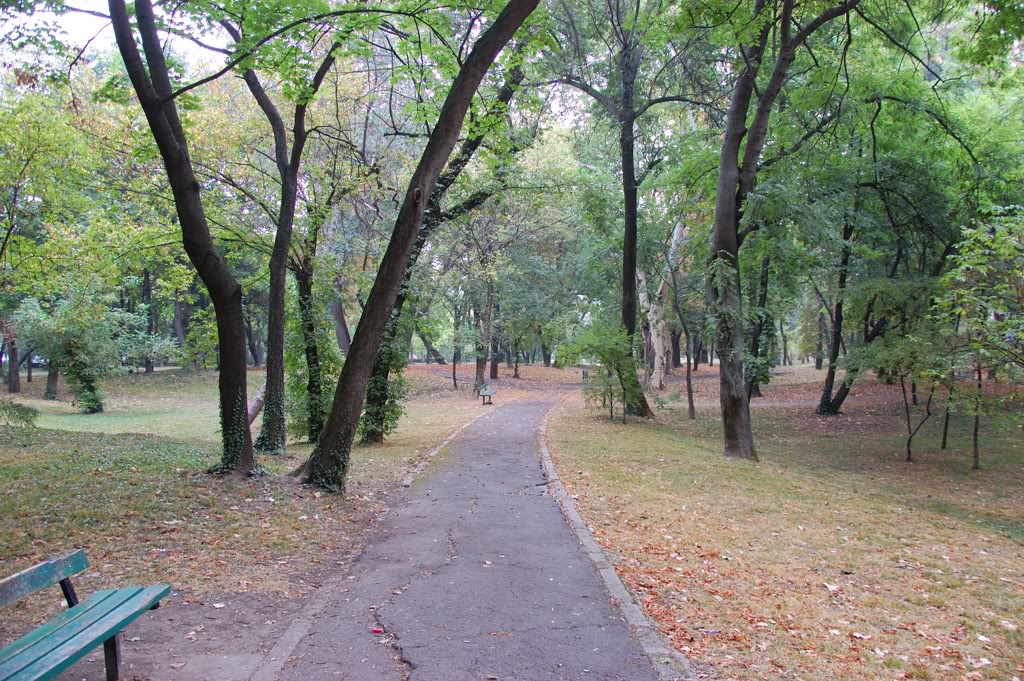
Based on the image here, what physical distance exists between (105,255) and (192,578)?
32.6 ft

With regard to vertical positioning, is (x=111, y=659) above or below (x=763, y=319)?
below

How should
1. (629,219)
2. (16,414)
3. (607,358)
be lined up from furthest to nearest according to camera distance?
(629,219) < (607,358) < (16,414)

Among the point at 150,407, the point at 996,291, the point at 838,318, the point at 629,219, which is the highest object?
the point at 629,219

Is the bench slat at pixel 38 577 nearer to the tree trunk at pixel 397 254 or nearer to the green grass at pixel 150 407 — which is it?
the tree trunk at pixel 397 254

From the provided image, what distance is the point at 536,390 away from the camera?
108 ft

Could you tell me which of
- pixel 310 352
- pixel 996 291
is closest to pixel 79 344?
pixel 310 352

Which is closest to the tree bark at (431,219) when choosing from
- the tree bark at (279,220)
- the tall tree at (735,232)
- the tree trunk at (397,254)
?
the tree bark at (279,220)

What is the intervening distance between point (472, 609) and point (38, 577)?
264 cm

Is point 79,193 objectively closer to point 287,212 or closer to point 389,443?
point 287,212

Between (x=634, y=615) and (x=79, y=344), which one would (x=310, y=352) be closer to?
(x=634, y=615)

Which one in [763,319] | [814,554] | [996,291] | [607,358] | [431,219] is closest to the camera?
[814,554]

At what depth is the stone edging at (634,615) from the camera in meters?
3.83

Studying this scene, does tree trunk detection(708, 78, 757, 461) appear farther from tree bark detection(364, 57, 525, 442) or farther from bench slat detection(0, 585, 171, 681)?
bench slat detection(0, 585, 171, 681)

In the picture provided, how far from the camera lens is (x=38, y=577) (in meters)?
3.31
